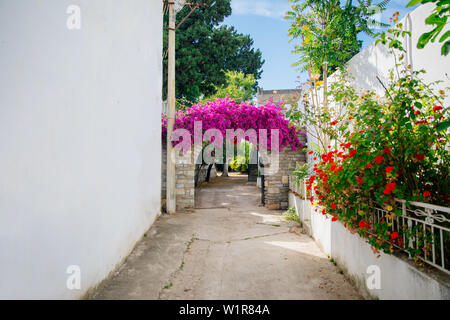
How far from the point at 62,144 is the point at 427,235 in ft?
10.6

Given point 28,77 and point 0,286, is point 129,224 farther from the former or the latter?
point 28,77

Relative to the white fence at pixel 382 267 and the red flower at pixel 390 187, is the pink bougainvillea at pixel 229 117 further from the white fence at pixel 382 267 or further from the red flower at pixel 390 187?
the red flower at pixel 390 187

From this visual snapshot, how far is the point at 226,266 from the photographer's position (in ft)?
13.0

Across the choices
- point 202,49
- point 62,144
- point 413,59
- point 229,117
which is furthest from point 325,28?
point 202,49

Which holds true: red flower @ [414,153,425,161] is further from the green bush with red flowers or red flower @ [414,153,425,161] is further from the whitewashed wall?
the whitewashed wall

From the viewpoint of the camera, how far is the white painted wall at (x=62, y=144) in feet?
6.05

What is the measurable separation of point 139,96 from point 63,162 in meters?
3.08

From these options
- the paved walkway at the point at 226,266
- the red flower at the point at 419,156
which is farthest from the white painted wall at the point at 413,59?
the paved walkway at the point at 226,266

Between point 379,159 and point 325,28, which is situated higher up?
point 325,28

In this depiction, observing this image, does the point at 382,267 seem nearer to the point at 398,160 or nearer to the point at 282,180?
the point at 398,160

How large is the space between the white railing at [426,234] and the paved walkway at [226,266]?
1.09 m

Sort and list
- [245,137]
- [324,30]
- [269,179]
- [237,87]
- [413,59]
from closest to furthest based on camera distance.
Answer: [413,59] < [324,30] < [245,137] < [269,179] < [237,87]

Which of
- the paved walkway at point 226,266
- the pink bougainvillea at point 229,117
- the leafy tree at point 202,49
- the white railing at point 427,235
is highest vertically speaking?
the leafy tree at point 202,49

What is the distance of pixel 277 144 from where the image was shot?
26.8 ft
